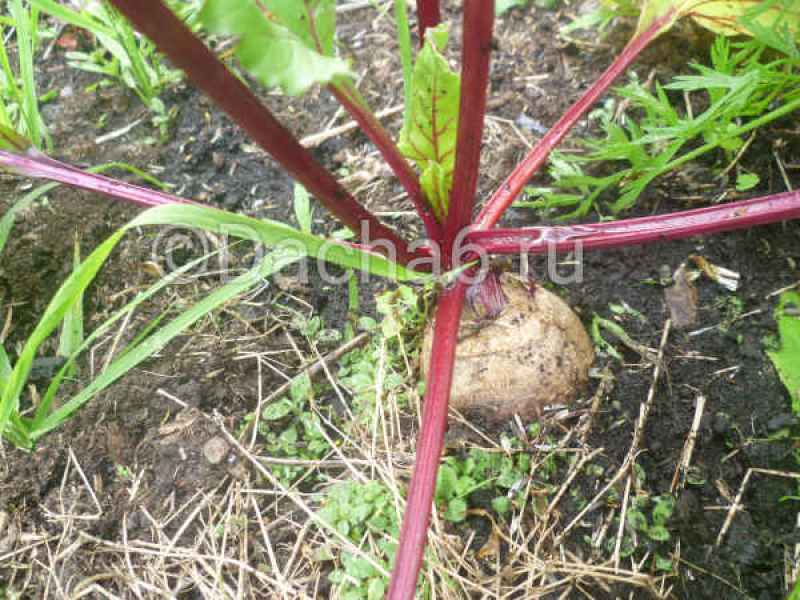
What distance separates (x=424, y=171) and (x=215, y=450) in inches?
26.3

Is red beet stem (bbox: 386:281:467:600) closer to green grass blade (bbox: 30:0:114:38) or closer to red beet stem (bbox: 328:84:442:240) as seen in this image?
red beet stem (bbox: 328:84:442:240)

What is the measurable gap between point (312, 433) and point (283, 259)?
1.20 feet

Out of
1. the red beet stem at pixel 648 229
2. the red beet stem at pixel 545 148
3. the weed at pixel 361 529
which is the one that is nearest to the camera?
the red beet stem at pixel 648 229

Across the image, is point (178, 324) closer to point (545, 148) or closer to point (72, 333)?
point (72, 333)

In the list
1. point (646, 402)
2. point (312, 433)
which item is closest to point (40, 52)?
point (312, 433)

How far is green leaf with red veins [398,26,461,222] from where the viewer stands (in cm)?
98

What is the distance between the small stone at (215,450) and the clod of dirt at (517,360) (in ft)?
1.41

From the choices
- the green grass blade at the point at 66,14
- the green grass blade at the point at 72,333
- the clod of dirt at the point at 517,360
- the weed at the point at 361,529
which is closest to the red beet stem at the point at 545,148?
the clod of dirt at the point at 517,360

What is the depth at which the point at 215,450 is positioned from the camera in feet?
4.09

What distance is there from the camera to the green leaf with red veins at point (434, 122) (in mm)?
984

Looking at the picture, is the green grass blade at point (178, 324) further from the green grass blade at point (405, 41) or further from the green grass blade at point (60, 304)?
the green grass blade at point (405, 41)

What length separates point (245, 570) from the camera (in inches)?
44.3

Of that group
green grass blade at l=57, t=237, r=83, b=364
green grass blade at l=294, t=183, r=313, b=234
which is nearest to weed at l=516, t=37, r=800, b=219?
green grass blade at l=294, t=183, r=313, b=234

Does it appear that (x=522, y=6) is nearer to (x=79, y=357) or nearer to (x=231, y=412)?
(x=231, y=412)
